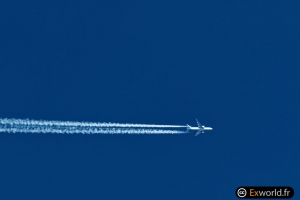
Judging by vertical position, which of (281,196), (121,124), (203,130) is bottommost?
(281,196)

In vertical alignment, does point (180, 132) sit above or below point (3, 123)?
above

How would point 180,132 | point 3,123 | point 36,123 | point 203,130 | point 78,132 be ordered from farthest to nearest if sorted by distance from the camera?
point 203,130 < point 180,132 < point 78,132 < point 36,123 < point 3,123

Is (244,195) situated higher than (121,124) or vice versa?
(121,124)

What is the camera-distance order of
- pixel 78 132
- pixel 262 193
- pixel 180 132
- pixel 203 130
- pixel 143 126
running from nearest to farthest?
pixel 78 132, pixel 262 193, pixel 143 126, pixel 180 132, pixel 203 130

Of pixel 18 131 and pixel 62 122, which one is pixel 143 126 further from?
pixel 18 131

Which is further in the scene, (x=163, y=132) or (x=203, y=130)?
(x=203, y=130)

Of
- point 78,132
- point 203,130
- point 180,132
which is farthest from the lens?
point 203,130

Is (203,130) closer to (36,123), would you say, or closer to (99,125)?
(99,125)

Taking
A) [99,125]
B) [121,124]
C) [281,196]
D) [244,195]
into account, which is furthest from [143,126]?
[281,196]

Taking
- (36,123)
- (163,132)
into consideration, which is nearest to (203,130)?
(163,132)
